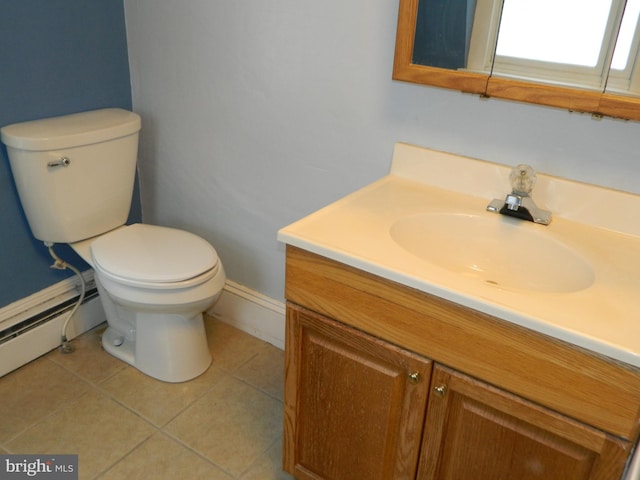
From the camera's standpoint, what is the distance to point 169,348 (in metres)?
1.99

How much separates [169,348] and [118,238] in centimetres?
41

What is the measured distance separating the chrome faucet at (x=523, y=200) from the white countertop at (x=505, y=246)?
2 cm

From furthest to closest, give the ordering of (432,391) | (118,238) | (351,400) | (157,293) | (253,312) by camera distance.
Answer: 1. (253,312)
2. (118,238)
3. (157,293)
4. (351,400)
5. (432,391)

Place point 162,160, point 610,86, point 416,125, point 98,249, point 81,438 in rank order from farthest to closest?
1. point 162,160
2. point 98,249
3. point 81,438
4. point 416,125
5. point 610,86

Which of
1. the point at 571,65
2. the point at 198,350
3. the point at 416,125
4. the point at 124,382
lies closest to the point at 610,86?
the point at 571,65

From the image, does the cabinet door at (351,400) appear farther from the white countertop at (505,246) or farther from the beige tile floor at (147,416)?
the beige tile floor at (147,416)

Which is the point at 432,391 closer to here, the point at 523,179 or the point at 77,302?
the point at 523,179

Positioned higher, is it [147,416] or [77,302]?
[77,302]

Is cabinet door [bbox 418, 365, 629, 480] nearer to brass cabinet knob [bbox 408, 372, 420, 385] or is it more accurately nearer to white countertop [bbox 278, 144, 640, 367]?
brass cabinet knob [bbox 408, 372, 420, 385]

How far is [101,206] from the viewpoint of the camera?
2.01 metres

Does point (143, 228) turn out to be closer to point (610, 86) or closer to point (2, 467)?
point (2, 467)

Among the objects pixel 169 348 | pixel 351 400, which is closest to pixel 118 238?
pixel 169 348

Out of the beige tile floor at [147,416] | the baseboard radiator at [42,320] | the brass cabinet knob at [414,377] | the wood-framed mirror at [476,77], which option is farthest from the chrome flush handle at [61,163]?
the brass cabinet knob at [414,377]

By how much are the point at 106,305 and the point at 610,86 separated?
1757 mm
